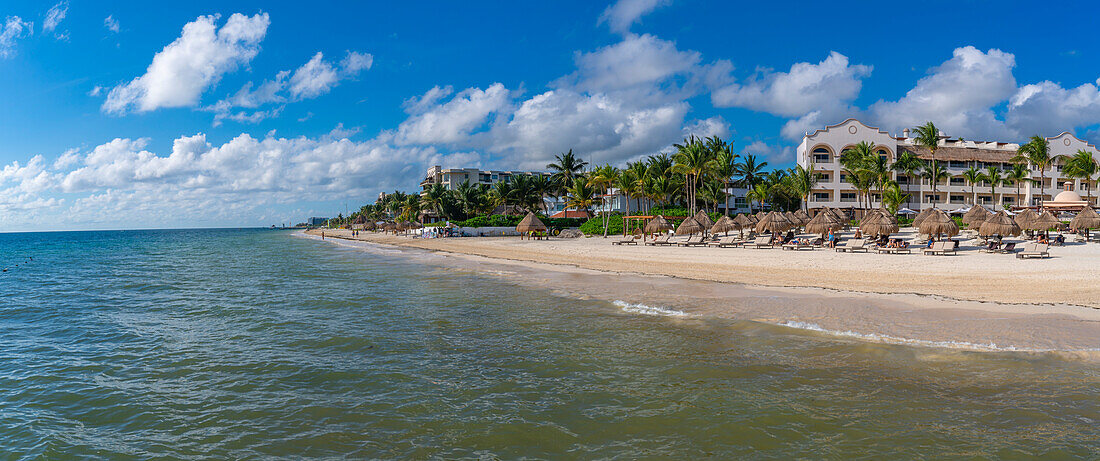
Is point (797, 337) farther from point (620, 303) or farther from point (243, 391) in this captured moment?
point (243, 391)

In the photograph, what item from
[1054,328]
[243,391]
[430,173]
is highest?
[430,173]

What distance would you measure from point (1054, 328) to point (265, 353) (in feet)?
48.2

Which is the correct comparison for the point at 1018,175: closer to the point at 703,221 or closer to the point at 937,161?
the point at 937,161

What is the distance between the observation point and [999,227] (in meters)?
24.6

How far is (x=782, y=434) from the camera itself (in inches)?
225

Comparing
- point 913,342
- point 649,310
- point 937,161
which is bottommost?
point 649,310

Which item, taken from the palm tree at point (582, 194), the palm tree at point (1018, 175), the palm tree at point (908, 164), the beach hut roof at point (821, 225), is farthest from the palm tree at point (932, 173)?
the palm tree at point (582, 194)

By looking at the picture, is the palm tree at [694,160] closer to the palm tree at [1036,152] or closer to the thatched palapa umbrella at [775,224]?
the thatched palapa umbrella at [775,224]

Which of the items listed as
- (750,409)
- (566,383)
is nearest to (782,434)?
(750,409)

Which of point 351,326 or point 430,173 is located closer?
point 351,326

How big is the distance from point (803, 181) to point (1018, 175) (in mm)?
23319

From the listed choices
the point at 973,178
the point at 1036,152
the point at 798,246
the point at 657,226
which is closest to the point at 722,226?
the point at 657,226

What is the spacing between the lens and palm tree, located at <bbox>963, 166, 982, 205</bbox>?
57156mm

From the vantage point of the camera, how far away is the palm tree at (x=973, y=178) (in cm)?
5716
